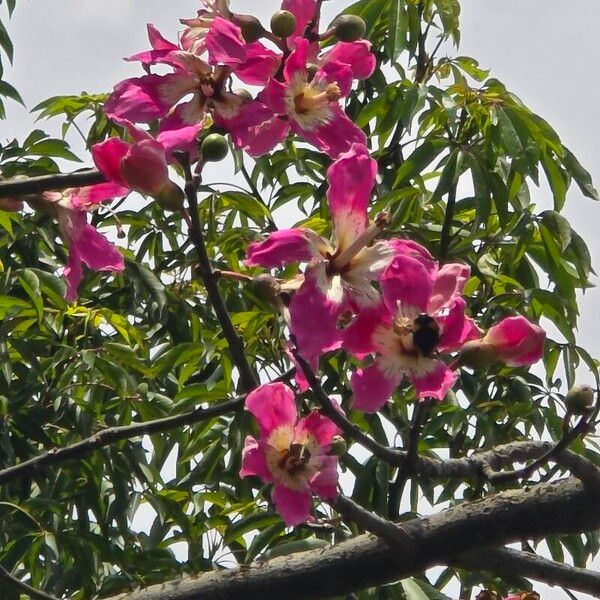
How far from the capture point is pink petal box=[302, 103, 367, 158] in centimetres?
125

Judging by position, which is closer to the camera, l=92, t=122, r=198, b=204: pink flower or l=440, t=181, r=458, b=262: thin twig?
l=92, t=122, r=198, b=204: pink flower

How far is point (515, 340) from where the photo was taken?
1.19 metres

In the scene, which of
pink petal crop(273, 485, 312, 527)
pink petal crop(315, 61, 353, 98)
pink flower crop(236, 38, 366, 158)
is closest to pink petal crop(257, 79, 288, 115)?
pink flower crop(236, 38, 366, 158)

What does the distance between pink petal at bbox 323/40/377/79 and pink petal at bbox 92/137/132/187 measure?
316 mm

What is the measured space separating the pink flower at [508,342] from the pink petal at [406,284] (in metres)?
0.12

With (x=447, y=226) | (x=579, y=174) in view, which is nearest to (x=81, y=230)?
(x=447, y=226)

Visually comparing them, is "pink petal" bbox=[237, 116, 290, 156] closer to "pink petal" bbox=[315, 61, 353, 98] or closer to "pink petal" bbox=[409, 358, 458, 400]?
"pink petal" bbox=[315, 61, 353, 98]

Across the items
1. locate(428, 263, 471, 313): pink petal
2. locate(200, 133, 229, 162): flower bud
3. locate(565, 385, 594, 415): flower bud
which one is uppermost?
locate(200, 133, 229, 162): flower bud

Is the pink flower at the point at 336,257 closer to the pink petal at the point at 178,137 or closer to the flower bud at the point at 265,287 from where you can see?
the flower bud at the point at 265,287

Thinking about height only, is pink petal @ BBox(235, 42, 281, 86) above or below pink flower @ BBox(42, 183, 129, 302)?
above

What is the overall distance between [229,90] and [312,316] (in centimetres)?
29

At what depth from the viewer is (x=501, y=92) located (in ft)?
7.74

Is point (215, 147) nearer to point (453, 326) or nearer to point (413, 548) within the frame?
A: point (453, 326)

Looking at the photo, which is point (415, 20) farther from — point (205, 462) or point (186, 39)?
point (186, 39)
